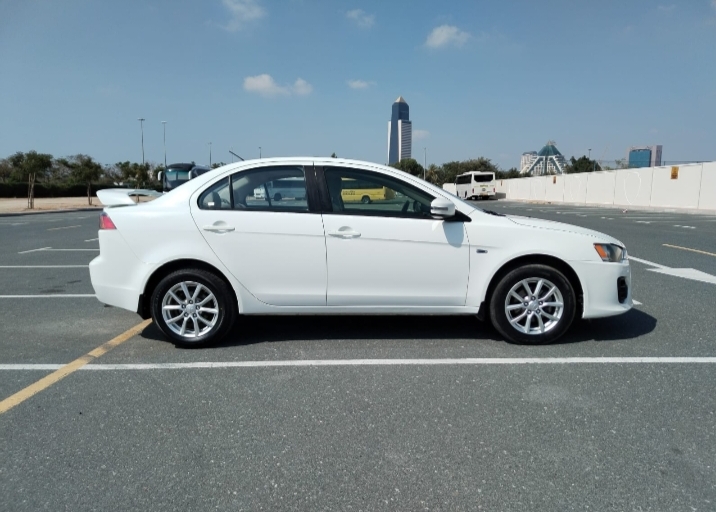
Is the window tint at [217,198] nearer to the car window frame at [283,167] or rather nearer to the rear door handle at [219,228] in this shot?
the car window frame at [283,167]

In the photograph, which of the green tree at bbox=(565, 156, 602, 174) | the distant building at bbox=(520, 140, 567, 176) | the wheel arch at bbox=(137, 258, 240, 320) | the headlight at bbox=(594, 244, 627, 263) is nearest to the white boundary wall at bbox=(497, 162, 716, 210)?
the headlight at bbox=(594, 244, 627, 263)

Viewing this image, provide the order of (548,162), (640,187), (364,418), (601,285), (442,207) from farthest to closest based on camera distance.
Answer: (548,162) < (640,187) < (601,285) < (442,207) < (364,418)

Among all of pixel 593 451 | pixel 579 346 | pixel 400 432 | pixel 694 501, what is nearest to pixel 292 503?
pixel 400 432

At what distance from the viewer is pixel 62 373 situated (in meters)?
3.66

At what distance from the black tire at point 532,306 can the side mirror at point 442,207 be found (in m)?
0.75

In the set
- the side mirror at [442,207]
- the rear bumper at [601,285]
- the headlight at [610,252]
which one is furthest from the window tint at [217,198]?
the headlight at [610,252]

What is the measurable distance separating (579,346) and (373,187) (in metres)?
2.30

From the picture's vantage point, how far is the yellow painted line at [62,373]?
319 centimetres

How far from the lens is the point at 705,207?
24781mm

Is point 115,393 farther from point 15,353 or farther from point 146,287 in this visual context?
point 15,353

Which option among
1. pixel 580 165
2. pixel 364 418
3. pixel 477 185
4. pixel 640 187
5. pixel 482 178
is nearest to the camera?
pixel 364 418

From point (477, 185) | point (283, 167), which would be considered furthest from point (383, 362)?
point (477, 185)

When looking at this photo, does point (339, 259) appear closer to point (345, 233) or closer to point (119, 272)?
point (345, 233)

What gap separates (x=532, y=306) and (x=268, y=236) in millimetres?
2385
